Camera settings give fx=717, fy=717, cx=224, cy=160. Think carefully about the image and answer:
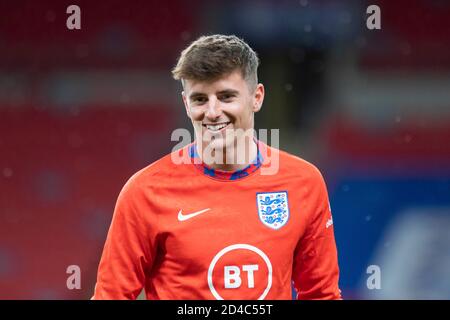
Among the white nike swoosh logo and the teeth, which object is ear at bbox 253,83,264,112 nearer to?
the teeth

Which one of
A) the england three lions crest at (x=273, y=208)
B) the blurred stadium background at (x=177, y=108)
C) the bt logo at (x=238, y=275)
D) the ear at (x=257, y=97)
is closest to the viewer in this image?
the bt logo at (x=238, y=275)

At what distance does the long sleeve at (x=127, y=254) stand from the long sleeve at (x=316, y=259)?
0.57 metres

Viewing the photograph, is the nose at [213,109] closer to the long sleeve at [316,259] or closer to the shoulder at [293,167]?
the shoulder at [293,167]

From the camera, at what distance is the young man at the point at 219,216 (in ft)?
8.18

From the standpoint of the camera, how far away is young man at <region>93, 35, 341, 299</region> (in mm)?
2492

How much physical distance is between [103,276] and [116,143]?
13.0 ft

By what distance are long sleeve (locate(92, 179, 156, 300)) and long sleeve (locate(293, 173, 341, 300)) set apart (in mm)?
573

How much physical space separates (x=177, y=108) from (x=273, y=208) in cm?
384

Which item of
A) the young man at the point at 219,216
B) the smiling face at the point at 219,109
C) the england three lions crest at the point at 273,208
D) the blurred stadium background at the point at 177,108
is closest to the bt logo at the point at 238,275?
the young man at the point at 219,216

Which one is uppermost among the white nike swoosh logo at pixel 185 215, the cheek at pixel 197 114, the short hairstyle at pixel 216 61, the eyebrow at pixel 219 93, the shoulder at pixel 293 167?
the short hairstyle at pixel 216 61

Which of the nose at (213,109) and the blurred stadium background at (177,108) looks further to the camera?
the blurred stadium background at (177,108)

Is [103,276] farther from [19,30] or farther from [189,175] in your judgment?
[19,30]


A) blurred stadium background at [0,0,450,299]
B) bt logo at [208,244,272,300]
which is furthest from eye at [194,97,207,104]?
blurred stadium background at [0,0,450,299]
